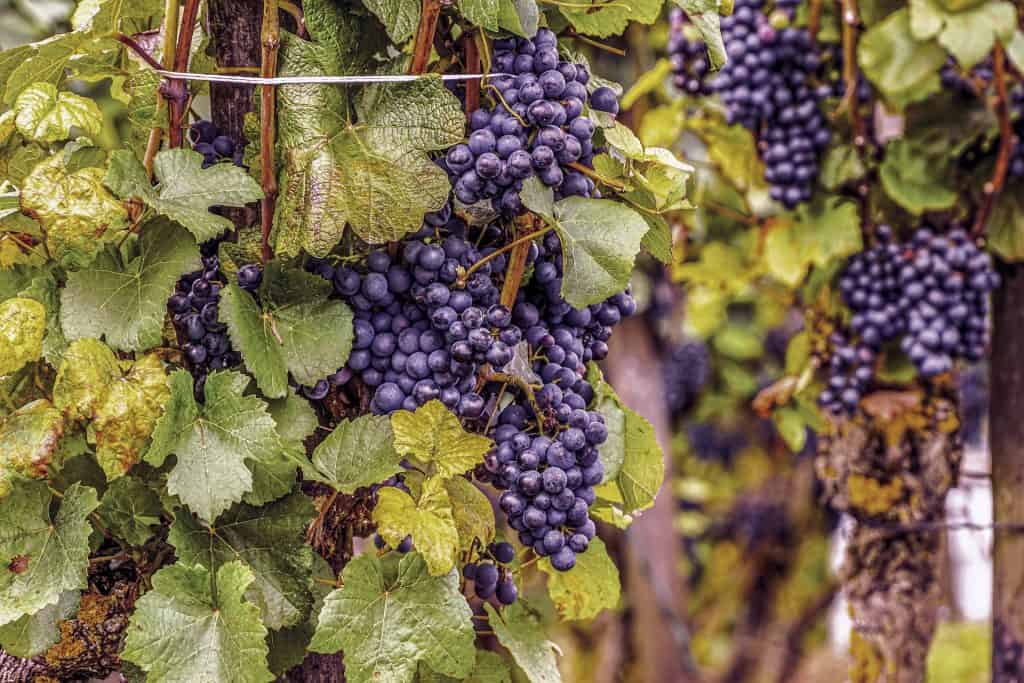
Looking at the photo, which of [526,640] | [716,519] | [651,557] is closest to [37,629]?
[526,640]

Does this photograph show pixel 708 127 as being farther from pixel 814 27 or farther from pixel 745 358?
pixel 745 358

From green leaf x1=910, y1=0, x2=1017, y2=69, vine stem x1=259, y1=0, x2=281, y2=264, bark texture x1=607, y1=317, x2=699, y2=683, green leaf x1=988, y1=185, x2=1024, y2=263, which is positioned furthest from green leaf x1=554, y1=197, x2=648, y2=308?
bark texture x1=607, y1=317, x2=699, y2=683

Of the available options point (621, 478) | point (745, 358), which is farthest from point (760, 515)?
point (621, 478)

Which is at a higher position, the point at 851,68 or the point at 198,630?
the point at 851,68

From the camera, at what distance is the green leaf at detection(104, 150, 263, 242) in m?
0.78

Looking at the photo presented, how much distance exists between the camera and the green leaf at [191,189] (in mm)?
779

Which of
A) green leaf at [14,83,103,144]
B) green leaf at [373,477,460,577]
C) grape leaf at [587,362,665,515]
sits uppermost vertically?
green leaf at [14,83,103,144]

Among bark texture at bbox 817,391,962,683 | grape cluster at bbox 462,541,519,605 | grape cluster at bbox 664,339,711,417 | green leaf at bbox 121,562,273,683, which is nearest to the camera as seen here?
green leaf at bbox 121,562,273,683

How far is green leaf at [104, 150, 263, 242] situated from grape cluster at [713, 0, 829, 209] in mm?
1121

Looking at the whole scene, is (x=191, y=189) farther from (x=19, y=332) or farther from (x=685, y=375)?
(x=685, y=375)

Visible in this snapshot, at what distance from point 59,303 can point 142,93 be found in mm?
194

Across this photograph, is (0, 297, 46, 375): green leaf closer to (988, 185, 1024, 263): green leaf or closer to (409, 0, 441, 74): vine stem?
(409, 0, 441, 74): vine stem

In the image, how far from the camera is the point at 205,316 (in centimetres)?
83

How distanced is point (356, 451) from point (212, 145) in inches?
11.9
